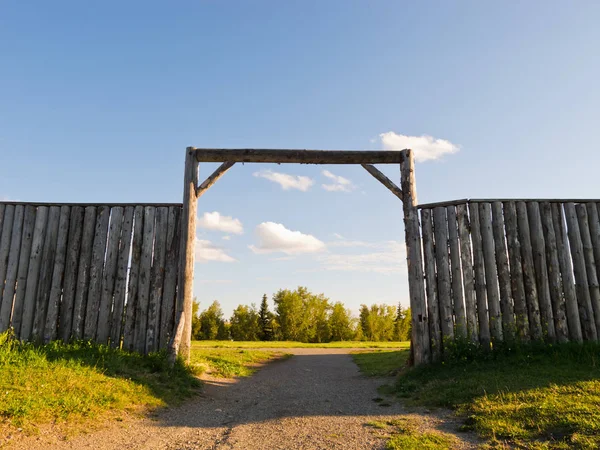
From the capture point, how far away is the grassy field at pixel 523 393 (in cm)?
509

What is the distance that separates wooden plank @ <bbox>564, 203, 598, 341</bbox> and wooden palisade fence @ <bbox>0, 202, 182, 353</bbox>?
10.1 metres

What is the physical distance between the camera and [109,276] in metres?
10.6

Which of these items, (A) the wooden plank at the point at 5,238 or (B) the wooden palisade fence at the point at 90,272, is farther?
(A) the wooden plank at the point at 5,238

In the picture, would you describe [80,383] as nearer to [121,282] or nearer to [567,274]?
[121,282]

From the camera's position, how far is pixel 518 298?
33.5ft

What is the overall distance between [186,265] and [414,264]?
5727mm

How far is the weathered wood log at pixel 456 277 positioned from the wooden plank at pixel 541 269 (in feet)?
6.39

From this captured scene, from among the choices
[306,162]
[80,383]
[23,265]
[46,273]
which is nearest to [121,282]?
[46,273]

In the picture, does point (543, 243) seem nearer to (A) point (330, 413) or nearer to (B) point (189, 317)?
(A) point (330, 413)

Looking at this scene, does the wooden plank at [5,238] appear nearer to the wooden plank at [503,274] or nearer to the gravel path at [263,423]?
the gravel path at [263,423]

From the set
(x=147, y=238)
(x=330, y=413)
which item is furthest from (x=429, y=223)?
(x=147, y=238)

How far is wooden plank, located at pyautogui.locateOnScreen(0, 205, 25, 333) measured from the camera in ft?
34.4

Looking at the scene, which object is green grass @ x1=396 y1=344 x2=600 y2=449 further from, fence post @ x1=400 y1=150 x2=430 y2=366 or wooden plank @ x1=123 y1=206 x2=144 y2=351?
wooden plank @ x1=123 y1=206 x2=144 y2=351

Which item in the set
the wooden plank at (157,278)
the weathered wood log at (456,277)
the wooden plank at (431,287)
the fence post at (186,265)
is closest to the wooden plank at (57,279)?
the wooden plank at (157,278)
